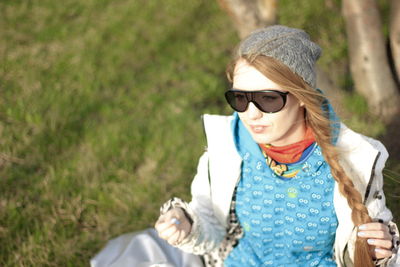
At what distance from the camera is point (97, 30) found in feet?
19.0

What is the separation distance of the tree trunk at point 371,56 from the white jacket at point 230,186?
1.88m

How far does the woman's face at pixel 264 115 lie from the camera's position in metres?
2.11

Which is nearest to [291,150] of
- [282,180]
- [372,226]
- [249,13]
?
[282,180]

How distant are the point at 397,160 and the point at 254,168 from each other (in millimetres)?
1790

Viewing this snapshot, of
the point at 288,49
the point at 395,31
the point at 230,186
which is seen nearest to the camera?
the point at 288,49

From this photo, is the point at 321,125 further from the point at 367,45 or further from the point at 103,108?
the point at 103,108

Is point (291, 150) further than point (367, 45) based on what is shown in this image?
No

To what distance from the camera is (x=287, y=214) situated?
7.84 feet

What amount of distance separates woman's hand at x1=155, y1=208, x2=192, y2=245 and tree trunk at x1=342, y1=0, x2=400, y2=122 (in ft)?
8.28

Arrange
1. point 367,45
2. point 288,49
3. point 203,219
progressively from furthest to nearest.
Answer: point 367,45, point 203,219, point 288,49

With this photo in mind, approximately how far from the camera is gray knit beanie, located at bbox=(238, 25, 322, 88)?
205 cm

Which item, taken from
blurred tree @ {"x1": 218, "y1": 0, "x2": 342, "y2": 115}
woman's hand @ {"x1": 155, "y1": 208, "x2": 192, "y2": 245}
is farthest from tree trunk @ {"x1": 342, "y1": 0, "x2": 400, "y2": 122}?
woman's hand @ {"x1": 155, "y1": 208, "x2": 192, "y2": 245}

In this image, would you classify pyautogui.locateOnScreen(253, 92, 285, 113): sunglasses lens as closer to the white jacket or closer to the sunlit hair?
the sunlit hair

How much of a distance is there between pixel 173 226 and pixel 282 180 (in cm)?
64
